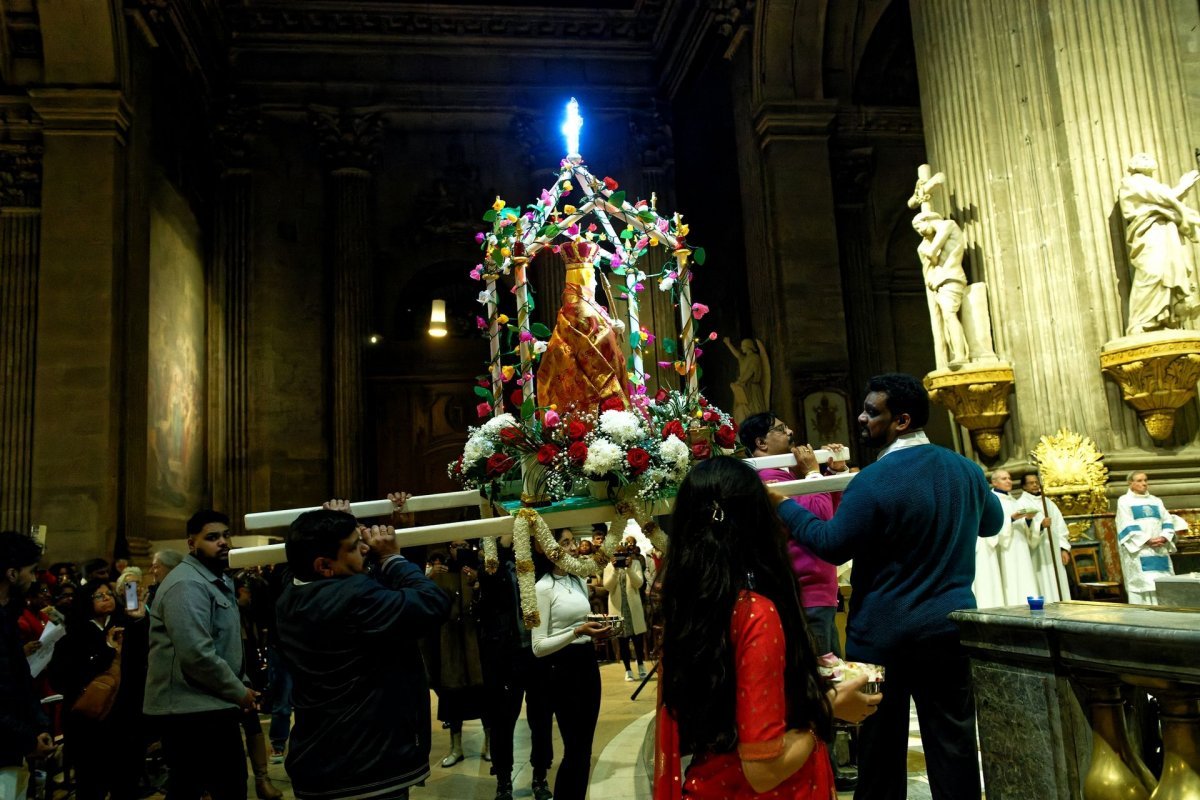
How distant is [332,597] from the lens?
2.98 m

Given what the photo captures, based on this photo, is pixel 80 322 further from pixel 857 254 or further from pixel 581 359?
pixel 857 254

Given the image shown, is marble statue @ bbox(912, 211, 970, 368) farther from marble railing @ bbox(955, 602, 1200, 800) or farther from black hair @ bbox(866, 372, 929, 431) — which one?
marble railing @ bbox(955, 602, 1200, 800)

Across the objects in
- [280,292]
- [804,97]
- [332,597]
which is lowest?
[332,597]

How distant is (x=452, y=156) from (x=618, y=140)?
10.7ft

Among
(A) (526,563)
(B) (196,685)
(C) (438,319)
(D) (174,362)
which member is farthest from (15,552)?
(C) (438,319)

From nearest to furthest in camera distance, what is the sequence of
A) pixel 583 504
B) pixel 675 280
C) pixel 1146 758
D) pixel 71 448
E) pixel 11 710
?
pixel 1146 758
pixel 11 710
pixel 583 504
pixel 675 280
pixel 71 448

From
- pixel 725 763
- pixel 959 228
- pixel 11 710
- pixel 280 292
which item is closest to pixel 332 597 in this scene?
pixel 725 763

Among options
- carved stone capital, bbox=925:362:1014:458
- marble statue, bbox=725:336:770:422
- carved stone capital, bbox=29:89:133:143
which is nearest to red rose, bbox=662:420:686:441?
carved stone capital, bbox=925:362:1014:458

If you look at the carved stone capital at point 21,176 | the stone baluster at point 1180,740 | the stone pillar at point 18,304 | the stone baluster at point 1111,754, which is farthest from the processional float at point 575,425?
the carved stone capital at point 21,176

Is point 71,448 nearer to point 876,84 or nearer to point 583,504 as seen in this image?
point 583,504

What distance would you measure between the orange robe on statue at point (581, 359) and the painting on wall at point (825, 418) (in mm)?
8568

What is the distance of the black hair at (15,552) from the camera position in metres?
4.27

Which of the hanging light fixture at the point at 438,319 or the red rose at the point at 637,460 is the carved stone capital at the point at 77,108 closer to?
the hanging light fixture at the point at 438,319

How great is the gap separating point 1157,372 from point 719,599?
6.43m
